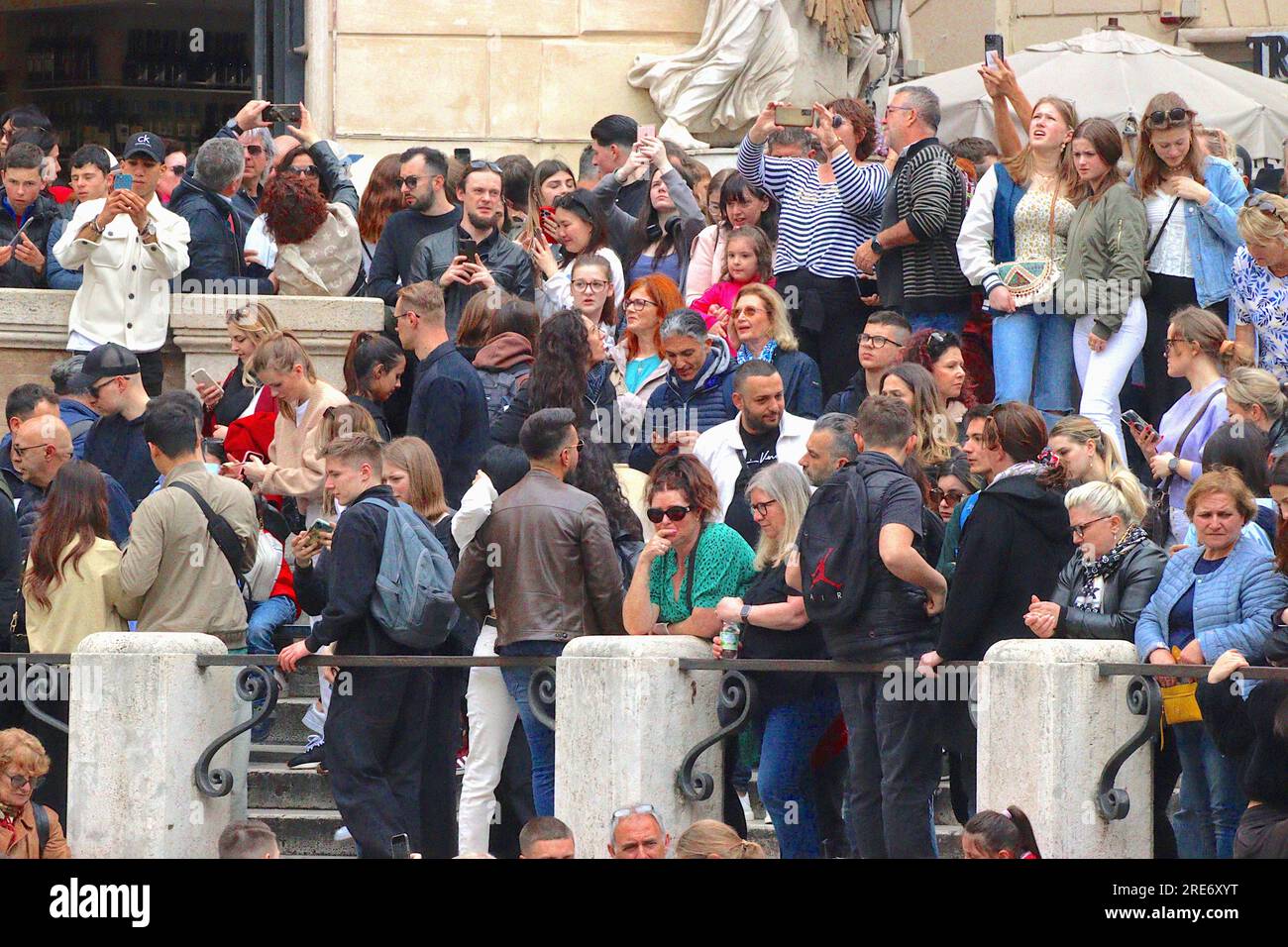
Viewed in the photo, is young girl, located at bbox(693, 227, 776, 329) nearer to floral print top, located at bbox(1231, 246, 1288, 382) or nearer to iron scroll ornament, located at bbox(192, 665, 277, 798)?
floral print top, located at bbox(1231, 246, 1288, 382)

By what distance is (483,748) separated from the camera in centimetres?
932

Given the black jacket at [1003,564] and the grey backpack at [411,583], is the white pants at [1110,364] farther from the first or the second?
the grey backpack at [411,583]

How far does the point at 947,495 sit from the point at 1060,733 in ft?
5.95

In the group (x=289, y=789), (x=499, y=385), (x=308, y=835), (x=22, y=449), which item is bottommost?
(x=308, y=835)

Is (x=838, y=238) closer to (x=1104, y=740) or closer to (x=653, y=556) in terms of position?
(x=653, y=556)

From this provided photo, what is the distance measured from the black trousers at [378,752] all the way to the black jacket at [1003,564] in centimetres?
219

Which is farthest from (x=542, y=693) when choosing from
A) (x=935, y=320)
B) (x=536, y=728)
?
(x=935, y=320)

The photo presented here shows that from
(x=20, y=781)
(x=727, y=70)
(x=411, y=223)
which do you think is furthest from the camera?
(x=727, y=70)

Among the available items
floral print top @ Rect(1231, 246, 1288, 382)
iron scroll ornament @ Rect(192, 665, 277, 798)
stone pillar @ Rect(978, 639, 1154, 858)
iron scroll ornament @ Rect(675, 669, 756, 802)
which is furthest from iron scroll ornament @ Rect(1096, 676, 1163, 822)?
iron scroll ornament @ Rect(192, 665, 277, 798)

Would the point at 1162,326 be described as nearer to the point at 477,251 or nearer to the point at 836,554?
the point at 477,251

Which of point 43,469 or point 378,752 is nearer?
point 378,752

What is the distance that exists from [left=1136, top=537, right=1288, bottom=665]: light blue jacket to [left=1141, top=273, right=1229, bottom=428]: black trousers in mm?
3442

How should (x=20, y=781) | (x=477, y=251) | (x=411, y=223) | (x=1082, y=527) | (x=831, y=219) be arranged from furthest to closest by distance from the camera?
1. (x=411, y=223)
2. (x=477, y=251)
3. (x=831, y=219)
4. (x=20, y=781)
5. (x=1082, y=527)
